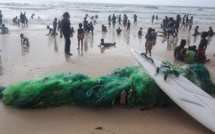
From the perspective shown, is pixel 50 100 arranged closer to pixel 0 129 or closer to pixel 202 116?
pixel 0 129

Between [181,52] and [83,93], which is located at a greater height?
[181,52]

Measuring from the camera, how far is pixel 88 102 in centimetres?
586

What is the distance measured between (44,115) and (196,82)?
3.99m

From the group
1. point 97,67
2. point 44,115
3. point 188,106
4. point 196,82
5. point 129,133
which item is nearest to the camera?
point 129,133

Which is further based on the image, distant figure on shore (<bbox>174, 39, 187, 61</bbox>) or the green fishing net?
distant figure on shore (<bbox>174, 39, 187, 61</bbox>)

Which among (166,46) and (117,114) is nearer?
(117,114)

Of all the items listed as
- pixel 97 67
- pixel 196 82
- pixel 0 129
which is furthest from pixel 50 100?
pixel 97 67

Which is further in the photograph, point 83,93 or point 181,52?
point 181,52

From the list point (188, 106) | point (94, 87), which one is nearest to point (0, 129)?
point (94, 87)

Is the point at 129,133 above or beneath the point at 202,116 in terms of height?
beneath

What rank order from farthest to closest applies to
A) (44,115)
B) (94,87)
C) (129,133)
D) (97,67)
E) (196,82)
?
(97,67) → (196,82) → (94,87) → (44,115) → (129,133)

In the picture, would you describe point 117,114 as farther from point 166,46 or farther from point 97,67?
point 166,46

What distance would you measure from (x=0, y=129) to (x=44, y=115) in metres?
0.92

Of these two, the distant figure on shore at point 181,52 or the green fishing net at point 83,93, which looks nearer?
the green fishing net at point 83,93
